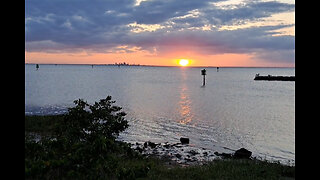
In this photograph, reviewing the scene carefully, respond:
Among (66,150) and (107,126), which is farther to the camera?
(107,126)

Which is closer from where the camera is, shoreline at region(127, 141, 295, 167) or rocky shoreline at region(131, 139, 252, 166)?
shoreline at region(127, 141, 295, 167)


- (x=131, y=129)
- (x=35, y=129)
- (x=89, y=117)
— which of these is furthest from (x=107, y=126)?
(x=131, y=129)

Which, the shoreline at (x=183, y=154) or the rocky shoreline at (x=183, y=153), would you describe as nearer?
the shoreline at (x=183, y=154)

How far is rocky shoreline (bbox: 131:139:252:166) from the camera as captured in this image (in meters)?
22.7

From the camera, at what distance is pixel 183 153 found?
83.3 ft

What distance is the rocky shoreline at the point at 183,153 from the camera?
2272cm

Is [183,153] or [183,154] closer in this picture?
[183,154]
